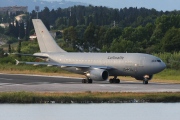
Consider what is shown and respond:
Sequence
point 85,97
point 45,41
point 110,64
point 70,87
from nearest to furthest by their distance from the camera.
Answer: point 85,97
point 70,87
point 110,64
point 45,41

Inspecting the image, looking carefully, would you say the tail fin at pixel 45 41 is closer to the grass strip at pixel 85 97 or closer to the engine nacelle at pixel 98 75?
the engine nacelle at pixel 98 75

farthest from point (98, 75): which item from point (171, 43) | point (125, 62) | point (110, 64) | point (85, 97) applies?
point (171, 43)

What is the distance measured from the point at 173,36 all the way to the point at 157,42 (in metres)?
12.3

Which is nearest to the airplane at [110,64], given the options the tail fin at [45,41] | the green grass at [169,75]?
the tail fin at [45,41]

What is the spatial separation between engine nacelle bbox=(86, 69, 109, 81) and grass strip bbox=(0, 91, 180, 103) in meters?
15.2

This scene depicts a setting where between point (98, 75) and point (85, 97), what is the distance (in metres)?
18.1

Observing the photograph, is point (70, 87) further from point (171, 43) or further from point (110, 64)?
point (171, 43)

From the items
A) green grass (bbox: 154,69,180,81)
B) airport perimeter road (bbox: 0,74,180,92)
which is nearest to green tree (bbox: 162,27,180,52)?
green grass (bbox: 154,69,180,81)

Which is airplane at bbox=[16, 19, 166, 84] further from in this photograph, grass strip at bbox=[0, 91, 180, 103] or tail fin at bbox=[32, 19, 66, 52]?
grass strip at bbox=[0, 91, 180, 103]

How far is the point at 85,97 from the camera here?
56281 mm

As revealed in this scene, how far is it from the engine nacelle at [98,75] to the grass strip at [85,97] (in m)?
15.2

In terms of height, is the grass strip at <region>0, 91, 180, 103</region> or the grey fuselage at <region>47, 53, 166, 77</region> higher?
the grey fuselage at <region>47, 53, 166, 77</region>

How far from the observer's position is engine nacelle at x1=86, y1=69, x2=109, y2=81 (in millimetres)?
74312

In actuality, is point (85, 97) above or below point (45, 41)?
below
